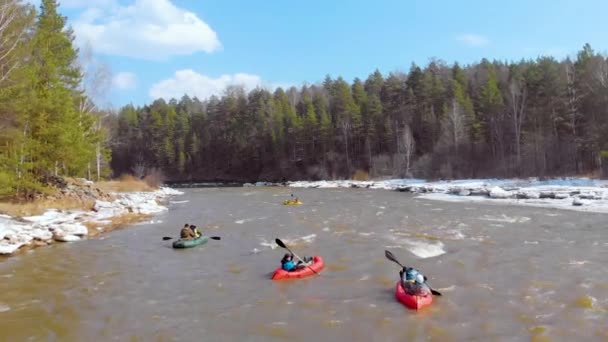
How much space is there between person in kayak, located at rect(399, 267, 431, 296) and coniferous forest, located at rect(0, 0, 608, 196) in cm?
1606

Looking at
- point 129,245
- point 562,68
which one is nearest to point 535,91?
point 562,68

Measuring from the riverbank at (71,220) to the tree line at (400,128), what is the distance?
31.5 m

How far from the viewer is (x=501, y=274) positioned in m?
11.1

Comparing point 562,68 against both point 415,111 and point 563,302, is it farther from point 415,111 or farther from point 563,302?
point 563,302

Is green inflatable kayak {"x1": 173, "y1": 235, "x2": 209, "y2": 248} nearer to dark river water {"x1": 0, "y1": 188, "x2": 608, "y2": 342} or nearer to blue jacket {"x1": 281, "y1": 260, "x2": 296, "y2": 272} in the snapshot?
dark river water {"x1": 0, "y1": 188, "x2": 608, "y2": 342}

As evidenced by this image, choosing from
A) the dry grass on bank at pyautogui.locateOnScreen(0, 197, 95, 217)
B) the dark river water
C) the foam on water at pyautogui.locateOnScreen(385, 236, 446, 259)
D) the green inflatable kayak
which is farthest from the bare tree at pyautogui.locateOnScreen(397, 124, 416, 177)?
the green inflatable kayak

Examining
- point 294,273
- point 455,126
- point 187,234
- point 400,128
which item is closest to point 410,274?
point 294,273

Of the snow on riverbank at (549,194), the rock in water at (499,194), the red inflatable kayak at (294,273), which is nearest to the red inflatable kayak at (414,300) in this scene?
the red inflatable kayak at (294,273)

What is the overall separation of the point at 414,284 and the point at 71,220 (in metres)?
16.6

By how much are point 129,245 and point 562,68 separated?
51450 mm

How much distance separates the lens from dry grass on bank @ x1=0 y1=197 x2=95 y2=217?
19.3 meters

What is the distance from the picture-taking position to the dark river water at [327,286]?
317 inches

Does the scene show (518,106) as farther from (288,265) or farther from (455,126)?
(288,265)

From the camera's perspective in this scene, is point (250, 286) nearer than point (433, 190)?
Yes
